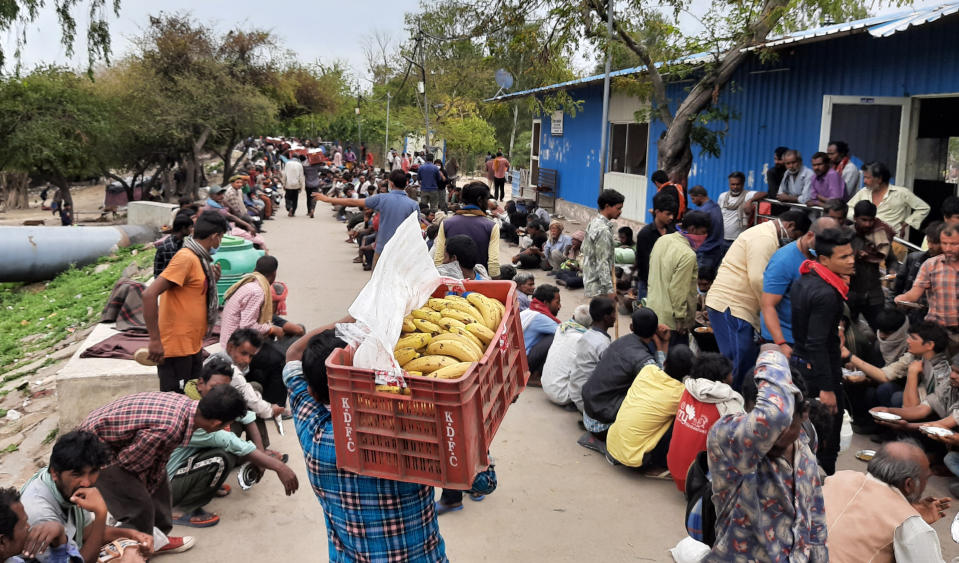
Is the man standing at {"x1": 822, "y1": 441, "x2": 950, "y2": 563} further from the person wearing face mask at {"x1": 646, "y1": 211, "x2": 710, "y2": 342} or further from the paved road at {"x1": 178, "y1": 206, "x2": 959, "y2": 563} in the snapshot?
the person wearing face mask at {"x1": 646, "y1": 211, "x2": 710, "y2": 342}

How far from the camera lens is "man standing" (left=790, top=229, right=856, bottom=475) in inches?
164

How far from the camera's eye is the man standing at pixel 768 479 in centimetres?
252

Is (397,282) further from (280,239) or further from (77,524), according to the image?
(280,239)

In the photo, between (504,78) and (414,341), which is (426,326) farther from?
(504,78)

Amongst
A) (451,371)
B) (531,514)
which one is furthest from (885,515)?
(531,514)

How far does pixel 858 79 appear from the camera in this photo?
908 centimetres

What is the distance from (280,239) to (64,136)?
9224 mm

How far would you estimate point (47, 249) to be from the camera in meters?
15.5

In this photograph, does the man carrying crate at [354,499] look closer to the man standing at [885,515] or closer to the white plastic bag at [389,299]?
the white plastic bag at [389,299]

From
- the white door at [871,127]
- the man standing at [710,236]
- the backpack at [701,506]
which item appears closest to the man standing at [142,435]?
the backpack at [701,506]

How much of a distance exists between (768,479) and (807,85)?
8546 millimetres

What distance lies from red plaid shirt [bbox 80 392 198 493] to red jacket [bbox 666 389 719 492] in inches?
112

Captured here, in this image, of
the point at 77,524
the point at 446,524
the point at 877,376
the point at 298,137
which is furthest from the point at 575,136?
the point at 298,137

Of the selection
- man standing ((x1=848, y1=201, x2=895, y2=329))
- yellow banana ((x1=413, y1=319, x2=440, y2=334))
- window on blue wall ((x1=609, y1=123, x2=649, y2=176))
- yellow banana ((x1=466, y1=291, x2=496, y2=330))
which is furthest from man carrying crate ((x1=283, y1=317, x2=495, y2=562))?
window on blue wall ((x1=609, y1=123, x2=649, y2=176))
